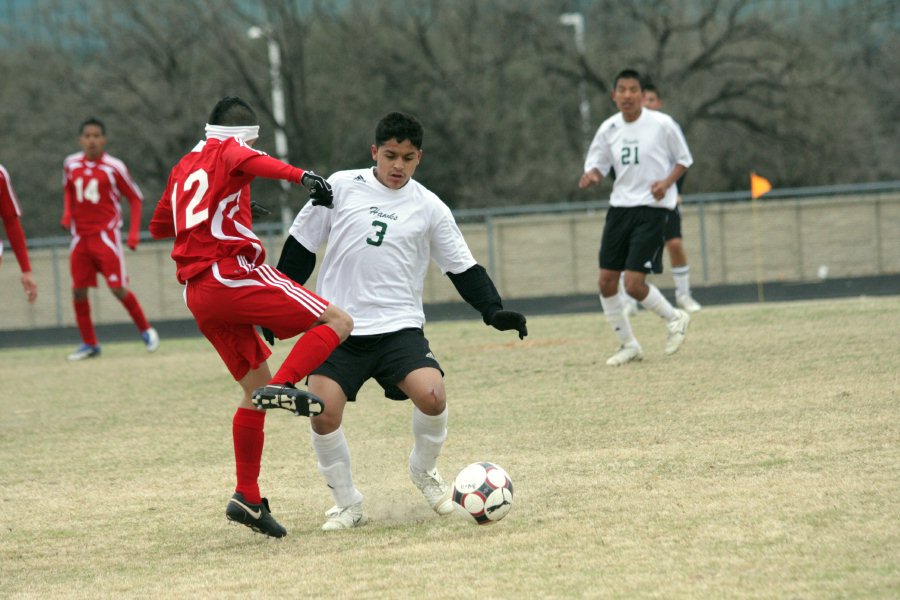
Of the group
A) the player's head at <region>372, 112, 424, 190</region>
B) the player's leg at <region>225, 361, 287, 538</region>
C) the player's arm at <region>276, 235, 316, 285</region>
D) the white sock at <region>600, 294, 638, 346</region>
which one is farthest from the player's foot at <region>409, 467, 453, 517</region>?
the white sock at <region>600, 294, 638, 346</region>

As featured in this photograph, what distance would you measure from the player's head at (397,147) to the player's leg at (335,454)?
978mm

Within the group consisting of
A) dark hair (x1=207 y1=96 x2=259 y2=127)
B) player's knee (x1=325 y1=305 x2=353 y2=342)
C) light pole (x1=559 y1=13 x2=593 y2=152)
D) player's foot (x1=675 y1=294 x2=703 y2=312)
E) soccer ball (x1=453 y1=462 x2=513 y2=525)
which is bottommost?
player's foot (x1=675 y1=294 x2=703 y2=312)

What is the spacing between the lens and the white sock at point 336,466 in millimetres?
5578

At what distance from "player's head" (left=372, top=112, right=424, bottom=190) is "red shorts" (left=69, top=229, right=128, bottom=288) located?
8565 millimetres

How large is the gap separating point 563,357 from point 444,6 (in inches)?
1022

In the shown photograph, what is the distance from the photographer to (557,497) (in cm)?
572

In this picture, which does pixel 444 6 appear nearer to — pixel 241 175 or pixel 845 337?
pixel 845 337

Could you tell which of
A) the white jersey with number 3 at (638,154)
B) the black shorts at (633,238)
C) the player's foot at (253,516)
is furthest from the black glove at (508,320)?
the white jersey with number 3 at (638,154)

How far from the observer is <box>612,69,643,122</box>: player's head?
10.4 meters

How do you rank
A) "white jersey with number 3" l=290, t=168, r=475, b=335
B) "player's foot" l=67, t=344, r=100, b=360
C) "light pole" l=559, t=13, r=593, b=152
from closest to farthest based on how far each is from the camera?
"white jersey with number 3" l=290, t=168, r=475, b=335 → "player's foot" l=67, t=344, r=100, b=360 → "light pole" l=559, t=13, r=593, b=152

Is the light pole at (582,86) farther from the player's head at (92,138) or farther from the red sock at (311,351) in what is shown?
the red sock at (311,351)

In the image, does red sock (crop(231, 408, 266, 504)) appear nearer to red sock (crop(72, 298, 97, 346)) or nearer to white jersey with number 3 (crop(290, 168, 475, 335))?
white jersey with number 3 (crop(290, 168, 475, 335))

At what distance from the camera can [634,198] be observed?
1030 cm

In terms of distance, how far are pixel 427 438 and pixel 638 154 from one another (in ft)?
17.5
